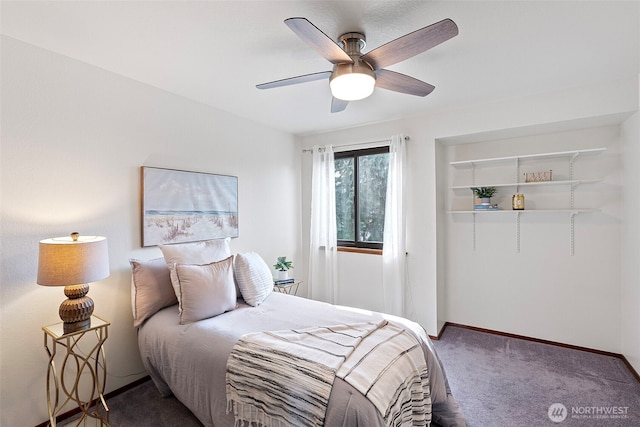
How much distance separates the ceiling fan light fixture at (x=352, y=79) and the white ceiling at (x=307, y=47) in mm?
261

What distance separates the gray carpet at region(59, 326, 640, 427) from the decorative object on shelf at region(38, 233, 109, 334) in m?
0.81

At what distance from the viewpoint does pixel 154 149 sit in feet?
8.57

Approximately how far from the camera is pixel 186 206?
281 centimetres

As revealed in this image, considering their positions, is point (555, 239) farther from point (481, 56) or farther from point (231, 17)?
point (231, 17)

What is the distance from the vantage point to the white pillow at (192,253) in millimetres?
2361

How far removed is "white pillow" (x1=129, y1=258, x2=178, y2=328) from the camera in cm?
225

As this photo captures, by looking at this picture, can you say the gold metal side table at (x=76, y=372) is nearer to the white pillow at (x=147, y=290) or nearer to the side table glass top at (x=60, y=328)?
the side table glass top at (x=60, y=328)

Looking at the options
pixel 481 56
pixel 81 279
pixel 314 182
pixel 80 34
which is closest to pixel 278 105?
pixel 314 182

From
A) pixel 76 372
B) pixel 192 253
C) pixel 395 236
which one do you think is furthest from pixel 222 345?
pixel 395 236

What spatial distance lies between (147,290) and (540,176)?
381 centimetres

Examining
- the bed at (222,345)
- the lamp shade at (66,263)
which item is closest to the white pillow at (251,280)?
the bed at (222,345)

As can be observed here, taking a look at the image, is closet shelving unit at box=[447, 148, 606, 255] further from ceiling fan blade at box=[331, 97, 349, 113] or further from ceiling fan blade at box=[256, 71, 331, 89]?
ceiling fan blade at box=[256, 71, 331, 89]

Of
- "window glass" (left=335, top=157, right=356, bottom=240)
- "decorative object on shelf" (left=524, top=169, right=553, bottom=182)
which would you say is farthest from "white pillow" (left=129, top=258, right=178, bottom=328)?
"decorative object on shelf" (left=524, top=169, right=553, bottom=182)

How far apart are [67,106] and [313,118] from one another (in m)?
2.21
